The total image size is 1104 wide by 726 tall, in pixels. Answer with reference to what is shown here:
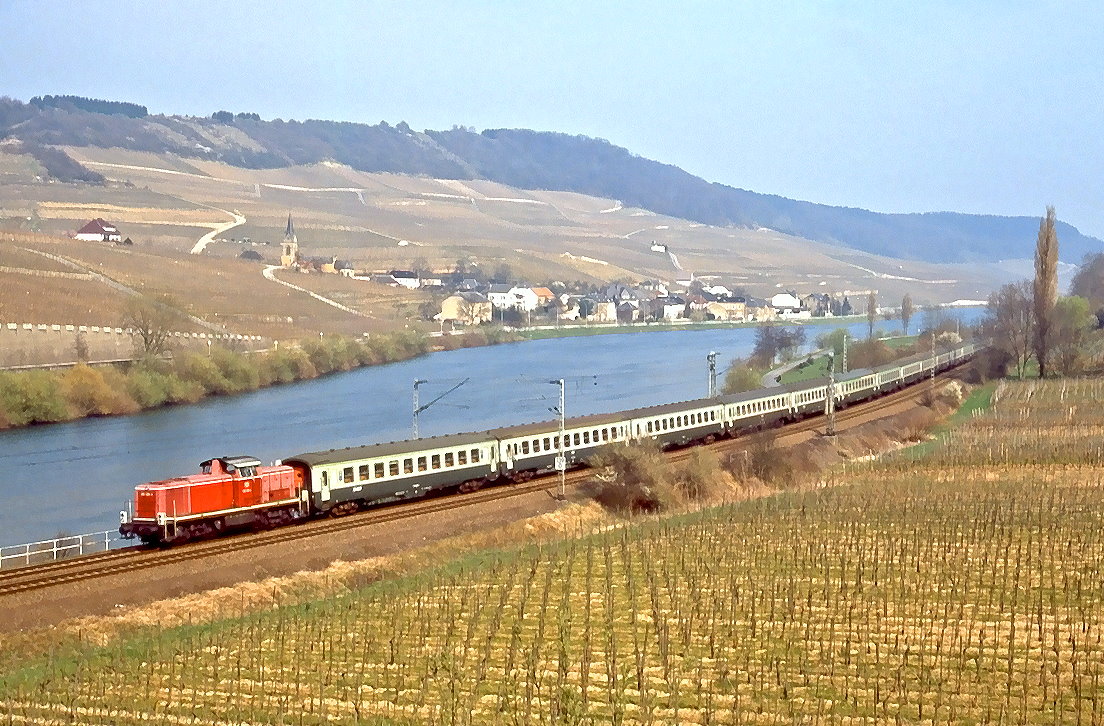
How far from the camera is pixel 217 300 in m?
131

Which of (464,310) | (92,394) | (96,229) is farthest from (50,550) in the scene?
(96,229)

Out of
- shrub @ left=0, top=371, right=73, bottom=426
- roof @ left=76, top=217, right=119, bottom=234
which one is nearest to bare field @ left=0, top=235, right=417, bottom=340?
shrub @ left=0, top=371, right=73, bottom=426

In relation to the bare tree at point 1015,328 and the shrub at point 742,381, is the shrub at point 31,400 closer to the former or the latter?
the shrub at point 742,381

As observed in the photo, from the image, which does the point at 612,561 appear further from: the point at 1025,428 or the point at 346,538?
the point at 1025,428

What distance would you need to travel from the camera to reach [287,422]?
237ft

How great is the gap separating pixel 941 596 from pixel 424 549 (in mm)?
14989

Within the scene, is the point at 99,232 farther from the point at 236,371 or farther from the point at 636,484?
the point at 636,484

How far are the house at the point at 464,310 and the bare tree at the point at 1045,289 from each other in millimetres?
84031

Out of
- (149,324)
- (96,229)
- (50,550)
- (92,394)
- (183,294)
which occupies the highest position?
(96,229)

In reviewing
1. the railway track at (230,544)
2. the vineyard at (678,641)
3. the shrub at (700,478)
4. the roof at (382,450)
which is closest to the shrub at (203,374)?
the railway track at (230,544)

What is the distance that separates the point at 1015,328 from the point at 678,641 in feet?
260

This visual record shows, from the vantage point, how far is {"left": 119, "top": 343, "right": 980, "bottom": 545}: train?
3272 cm

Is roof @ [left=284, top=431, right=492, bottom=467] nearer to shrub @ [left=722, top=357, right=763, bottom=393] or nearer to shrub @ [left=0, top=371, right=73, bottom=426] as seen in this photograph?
shrub @ [left=0, top=371, right=73, bottom=426]

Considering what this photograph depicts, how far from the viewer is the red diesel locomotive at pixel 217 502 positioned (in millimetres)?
32250
